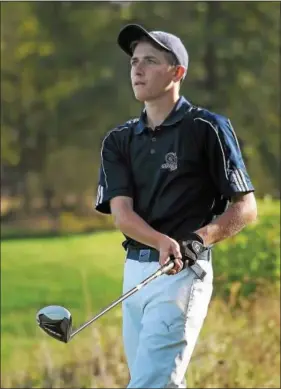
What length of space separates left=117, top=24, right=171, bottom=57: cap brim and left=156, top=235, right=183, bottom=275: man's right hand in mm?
733

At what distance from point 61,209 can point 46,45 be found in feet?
7.48

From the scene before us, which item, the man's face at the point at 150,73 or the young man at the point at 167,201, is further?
the man's face at the point at 150,73

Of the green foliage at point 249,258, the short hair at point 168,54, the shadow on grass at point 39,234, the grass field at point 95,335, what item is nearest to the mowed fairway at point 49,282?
the grass field at point 95,335

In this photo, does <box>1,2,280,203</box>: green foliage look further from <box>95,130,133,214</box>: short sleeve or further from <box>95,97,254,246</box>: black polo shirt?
<box>95,97,254,246</box>: black polo shirt

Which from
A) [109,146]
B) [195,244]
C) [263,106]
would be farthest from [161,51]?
[263,106]

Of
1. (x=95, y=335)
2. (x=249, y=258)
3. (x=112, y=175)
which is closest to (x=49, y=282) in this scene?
(x=249, y=258)

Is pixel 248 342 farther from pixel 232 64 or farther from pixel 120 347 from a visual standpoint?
pixel 232 64

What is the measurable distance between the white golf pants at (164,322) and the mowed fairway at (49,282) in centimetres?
356

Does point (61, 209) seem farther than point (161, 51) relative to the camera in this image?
Yes

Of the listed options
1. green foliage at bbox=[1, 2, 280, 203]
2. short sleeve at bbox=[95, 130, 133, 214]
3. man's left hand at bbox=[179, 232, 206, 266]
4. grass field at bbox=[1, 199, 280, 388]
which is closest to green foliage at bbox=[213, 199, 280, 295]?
grass field at bbox=[1, 199, 280, 388]

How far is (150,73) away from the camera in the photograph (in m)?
3.83

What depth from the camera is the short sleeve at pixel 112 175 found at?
12.6 ft

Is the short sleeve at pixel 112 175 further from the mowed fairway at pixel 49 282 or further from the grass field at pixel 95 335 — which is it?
the mowed fairway at pixel 49 282

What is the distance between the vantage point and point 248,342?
21.1 ft
